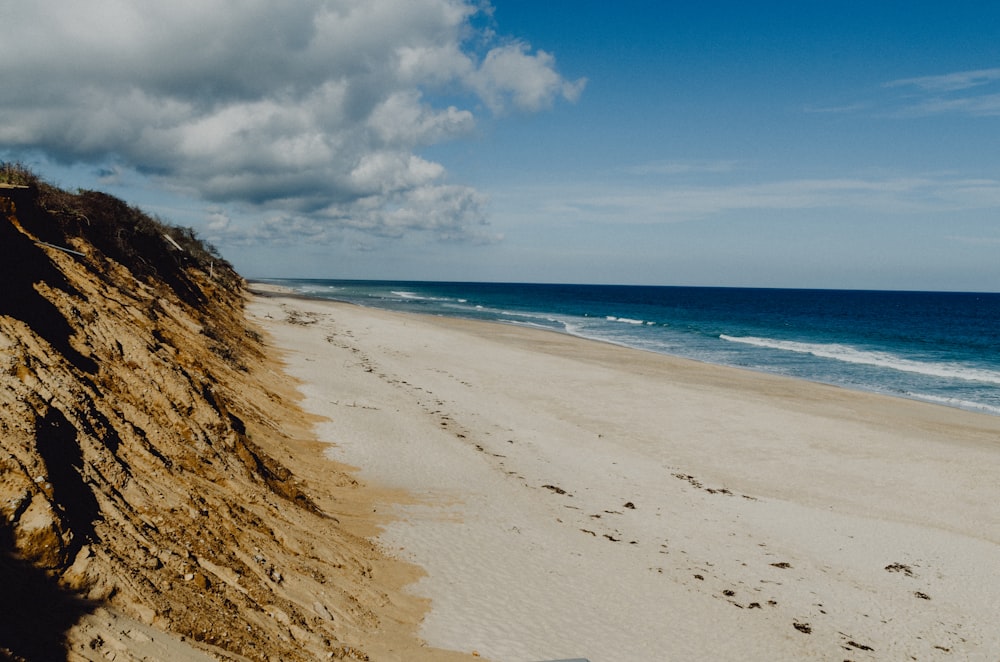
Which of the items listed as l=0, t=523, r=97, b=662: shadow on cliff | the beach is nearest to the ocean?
the beach

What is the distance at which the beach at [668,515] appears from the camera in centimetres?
800

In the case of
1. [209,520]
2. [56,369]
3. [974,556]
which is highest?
[56,369]

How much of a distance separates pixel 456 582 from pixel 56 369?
6.22 metres

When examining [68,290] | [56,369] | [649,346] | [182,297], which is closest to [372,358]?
[182,297]

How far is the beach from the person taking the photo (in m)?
8.00

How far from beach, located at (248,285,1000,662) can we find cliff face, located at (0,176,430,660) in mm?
1571

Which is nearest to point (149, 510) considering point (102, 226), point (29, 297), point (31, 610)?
point (31, 610)

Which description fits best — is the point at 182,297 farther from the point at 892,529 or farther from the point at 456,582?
the point at 892,529

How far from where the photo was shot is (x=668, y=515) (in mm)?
12086

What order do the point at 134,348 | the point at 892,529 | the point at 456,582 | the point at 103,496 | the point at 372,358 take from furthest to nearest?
the point at 372,358 < the point at 892,529 < the point at 134,348 < the point at 456,582 < the point at 103,496

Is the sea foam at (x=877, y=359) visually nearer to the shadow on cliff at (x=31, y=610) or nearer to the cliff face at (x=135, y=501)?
the cliff face at (x=135, y=501)

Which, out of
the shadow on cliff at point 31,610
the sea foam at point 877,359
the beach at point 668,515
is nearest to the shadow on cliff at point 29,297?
the shadow on cliff at point 31,610

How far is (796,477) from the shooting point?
1585 cm

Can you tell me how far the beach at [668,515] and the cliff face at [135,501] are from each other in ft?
5.15
